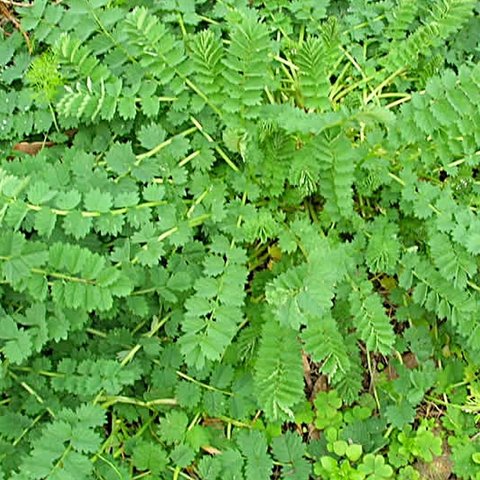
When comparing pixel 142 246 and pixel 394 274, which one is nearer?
pixel 142 246

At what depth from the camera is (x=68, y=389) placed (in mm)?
2328

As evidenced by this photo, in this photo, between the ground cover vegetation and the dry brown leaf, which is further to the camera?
the dry brown leaf

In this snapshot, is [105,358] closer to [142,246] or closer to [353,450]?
[142,246]

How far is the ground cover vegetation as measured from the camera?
7.27 ft

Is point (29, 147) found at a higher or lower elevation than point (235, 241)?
higher

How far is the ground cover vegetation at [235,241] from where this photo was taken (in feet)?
7.27

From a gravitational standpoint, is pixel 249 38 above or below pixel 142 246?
above

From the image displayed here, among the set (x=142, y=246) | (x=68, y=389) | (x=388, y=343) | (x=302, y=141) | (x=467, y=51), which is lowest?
(x=68, y=389)

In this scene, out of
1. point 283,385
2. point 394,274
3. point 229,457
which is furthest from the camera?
point 394,274

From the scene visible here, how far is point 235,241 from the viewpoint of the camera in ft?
7.80

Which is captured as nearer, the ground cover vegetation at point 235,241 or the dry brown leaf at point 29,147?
the ground cover vegetation at point 235,241

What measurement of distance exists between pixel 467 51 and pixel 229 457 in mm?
1714

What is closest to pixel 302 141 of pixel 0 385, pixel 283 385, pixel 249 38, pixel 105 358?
pixel 249 38

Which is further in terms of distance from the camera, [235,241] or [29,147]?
[29,147]
